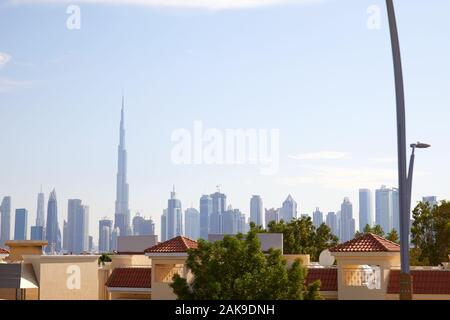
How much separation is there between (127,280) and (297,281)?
44.9ft

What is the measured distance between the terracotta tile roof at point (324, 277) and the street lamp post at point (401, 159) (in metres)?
24.5

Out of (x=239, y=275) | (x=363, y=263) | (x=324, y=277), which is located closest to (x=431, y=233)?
(x=324, y=277)

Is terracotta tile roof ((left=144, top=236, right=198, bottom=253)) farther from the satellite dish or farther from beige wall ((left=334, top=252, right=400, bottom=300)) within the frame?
beige wall ((left=334, top=252, right=400, bottom=300))

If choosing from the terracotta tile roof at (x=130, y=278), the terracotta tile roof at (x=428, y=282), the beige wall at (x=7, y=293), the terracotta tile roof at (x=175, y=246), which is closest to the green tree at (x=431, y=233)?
the terracotta tile roof at (x=428, y=282)

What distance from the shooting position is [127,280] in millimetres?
42625

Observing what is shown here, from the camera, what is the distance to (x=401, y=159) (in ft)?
42.5

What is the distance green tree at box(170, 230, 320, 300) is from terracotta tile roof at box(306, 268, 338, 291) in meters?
4.69

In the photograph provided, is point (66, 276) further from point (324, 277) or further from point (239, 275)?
point (324, 277)

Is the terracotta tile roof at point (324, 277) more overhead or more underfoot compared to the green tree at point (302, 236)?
more underfoot

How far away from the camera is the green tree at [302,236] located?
89750 millimetres

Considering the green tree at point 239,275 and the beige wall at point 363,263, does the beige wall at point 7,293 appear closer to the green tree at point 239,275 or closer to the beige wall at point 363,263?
the green tree at point 239,275
